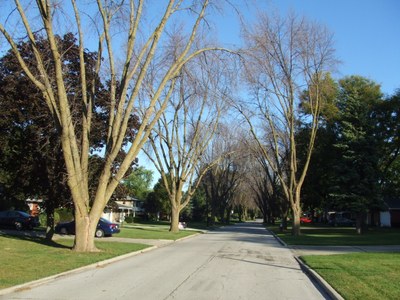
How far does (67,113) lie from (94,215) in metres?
4.01

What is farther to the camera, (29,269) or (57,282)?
(29,269)

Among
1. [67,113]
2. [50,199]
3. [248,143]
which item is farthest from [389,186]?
[67,113]

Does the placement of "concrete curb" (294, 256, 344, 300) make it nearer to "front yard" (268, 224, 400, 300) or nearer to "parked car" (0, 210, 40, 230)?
"front yard" (268, 224, 400, 300)

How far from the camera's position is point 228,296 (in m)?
9.22

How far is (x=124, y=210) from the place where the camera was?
7981 centimetres

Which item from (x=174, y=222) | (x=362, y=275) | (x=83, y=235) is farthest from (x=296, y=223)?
(x=362, y=275)

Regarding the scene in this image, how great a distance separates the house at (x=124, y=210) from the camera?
45631mm

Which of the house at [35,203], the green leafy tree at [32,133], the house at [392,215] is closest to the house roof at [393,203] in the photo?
the house at [392,215]

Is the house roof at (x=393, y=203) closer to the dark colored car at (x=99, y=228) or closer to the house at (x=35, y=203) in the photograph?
the dark colored car at (x=99, y=228)

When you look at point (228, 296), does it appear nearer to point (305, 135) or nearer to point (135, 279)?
point (135, 279)

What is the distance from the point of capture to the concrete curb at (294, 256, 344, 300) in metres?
9.25

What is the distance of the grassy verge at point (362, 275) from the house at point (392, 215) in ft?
156

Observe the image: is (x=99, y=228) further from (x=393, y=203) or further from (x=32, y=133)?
(x=393, y=203)

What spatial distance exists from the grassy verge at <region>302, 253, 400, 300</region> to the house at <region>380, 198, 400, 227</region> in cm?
4770
